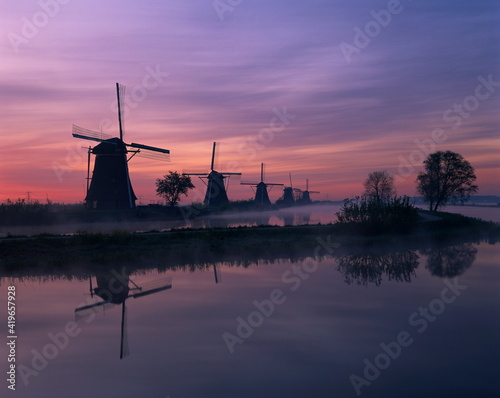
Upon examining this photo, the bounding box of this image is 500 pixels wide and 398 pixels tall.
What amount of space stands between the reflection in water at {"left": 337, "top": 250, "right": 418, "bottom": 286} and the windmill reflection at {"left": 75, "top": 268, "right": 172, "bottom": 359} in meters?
7.91

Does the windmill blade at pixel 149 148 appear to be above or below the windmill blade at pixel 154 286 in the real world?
above

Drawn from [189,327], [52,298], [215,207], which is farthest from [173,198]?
[189,327]

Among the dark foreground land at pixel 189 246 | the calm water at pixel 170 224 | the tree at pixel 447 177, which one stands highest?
the tree at pixel 447 177

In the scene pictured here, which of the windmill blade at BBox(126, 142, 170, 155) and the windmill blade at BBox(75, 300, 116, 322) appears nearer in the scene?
the windmill blade at BBox(75, 300, 116, 322)

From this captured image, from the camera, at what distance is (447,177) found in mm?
59688

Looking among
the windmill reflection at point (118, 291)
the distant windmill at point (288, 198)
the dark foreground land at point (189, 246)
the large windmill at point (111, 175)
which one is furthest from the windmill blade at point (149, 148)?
the distant windmill at point (288, 198)

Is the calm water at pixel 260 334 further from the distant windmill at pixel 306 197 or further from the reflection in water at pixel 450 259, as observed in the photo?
the distant windmill at pixel 306 197

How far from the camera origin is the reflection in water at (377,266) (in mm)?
18234

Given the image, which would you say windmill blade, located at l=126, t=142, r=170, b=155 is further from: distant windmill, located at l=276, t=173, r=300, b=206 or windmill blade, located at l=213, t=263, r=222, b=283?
distant windmill, located at l=276, t=173, r=300, b=206

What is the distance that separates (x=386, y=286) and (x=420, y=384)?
881 cm

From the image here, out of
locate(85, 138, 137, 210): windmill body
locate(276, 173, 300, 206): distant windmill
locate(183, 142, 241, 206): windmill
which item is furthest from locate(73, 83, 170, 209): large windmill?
locate(276, 173, 300, 206): distant windmill

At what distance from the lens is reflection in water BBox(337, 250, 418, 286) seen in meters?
18.2

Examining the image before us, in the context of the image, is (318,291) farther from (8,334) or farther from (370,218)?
(370,218)

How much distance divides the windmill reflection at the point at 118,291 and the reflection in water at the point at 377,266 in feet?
25.9
